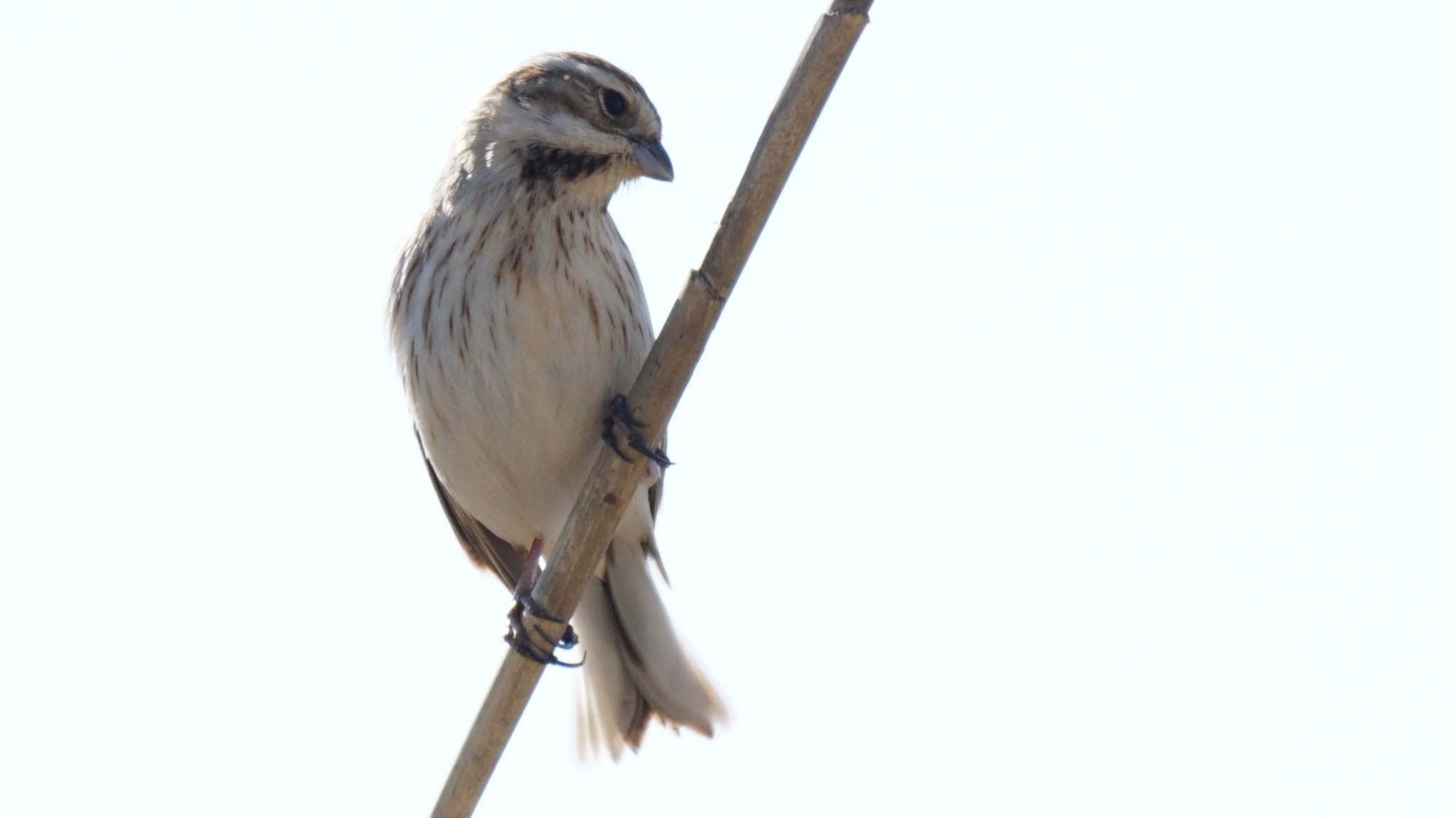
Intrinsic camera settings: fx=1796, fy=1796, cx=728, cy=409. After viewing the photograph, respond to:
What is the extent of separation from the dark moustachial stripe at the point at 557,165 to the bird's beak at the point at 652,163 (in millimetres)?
104

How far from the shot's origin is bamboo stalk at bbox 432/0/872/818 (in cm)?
392

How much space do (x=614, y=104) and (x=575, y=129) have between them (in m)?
0.16

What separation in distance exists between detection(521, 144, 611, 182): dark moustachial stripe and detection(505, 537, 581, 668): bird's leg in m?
1.14

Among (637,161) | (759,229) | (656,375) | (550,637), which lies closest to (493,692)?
(550,637)

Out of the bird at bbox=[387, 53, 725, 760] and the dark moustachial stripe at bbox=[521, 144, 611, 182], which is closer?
the bird at bbox=[387, 53, 725, 760]

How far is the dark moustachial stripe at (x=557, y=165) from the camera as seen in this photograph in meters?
5.08

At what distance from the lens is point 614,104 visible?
522 cm

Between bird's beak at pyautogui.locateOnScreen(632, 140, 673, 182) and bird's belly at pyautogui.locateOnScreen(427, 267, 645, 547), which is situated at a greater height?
bird's beak at pyautogui.locateOnScreen(632, 140, 673, 182)

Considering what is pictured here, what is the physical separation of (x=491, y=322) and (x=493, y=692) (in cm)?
112

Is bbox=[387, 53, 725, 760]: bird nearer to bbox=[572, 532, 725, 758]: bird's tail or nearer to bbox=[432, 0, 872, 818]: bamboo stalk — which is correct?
bbox=[572, 532, 725, 758]: bird's tail

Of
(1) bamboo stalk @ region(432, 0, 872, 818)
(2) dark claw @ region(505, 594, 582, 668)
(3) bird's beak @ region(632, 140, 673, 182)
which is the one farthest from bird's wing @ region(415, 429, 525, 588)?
(1) bamboo stalk @ region(432, 0, 872, 818)

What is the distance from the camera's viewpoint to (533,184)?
5066mm

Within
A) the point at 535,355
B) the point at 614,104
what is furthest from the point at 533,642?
the point at 614,104

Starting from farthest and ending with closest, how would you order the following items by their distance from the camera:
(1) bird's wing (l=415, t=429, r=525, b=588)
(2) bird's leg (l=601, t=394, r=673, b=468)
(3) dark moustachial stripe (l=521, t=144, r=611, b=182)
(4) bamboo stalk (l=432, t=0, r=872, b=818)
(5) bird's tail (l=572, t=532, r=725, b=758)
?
(1) bird's wing (l=415, t=429, r=525, b=588) < (5) bird's tail (l=572, t=532, r=725, b=758) < (3) dark moustachial stripe (l=521, t=144, r=611, b=182) < (2) bird's leg (l=601, t=394, r=673, b=468) < (4) bamboo stalk (l=432, t=0, r=872, b=818)
